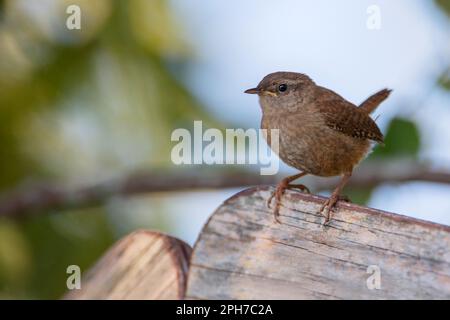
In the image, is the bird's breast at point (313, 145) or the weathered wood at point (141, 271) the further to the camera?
the bird's breast at point (313, 145)

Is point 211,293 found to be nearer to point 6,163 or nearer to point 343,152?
point 343,152

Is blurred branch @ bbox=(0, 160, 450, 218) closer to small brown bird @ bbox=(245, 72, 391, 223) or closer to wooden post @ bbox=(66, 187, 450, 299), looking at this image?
small brown bird @ bbox=(245, 72, 391, 223)

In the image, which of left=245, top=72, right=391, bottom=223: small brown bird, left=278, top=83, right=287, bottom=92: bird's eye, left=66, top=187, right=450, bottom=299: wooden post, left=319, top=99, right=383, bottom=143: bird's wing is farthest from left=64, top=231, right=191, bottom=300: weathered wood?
left=278, top=83, right=287, bottom=92: bird's eye

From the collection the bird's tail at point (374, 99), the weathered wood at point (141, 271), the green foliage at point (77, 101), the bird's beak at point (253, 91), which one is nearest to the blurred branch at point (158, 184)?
the green foliage at point (77, 101)

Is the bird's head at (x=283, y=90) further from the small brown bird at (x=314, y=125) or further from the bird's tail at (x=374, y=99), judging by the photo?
the bird's tail at (x=374, y=99)

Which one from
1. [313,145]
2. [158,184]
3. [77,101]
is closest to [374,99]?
[313,145]
